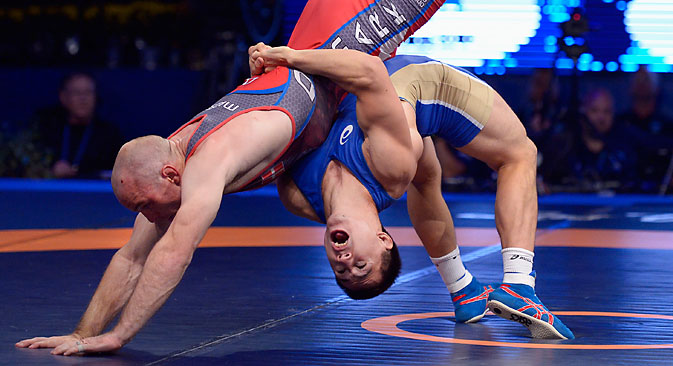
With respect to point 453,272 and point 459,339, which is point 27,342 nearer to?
point 459,339

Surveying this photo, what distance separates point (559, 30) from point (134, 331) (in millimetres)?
7509

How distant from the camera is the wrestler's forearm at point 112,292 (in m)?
2.99

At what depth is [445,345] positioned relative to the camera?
306 centimetres

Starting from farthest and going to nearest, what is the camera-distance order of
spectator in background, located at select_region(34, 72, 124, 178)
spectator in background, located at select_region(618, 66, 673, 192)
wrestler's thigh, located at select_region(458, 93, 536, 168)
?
spectator in background, located at select_region(34, 72, 124, 178), spectator in background, located at select_region(618, 66, 673, 192), wrestler's thigh, located at select_region(458, 93, 536, 168)

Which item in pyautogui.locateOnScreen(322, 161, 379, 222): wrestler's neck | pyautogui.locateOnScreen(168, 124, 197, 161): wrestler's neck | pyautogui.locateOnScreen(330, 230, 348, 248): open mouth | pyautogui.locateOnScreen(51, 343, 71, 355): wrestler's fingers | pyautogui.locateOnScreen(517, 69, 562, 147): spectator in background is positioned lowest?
pyautogui.locateOnScreen(517, 69, 562, 147): spectator in background

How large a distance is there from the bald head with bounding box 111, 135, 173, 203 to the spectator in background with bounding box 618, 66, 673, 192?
7.47 metres

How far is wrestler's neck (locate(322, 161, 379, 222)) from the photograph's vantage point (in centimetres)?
300

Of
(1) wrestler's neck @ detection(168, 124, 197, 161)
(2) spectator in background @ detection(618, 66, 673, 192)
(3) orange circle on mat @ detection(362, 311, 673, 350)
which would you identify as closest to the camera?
(1) wrestler's neck @ detection(168, 124, 197, 161)

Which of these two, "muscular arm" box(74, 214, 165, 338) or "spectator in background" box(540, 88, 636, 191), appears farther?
"spectator in background" box(540, 88, 636, 191)

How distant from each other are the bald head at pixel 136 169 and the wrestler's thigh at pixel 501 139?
1.13 m

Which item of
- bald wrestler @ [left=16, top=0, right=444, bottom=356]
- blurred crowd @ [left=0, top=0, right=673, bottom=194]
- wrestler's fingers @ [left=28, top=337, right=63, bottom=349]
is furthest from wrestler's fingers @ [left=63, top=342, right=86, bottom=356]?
blurred crowd @ [left=0, top=0, right=673, bottom=194]

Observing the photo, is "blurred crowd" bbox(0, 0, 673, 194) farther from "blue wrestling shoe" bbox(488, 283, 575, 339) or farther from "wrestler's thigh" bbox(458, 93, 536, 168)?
"blue wrestling shoe" bbox(488, 283, 575, 339)

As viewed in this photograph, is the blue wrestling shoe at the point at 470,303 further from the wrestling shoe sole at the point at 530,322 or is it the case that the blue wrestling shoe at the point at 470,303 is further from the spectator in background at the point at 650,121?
the spectator in background at the point at 650,121

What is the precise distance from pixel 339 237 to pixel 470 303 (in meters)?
0.78
